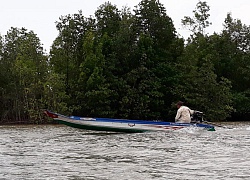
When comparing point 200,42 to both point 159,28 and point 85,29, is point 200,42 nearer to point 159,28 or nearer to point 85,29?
point 159,28

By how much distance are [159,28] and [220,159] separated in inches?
1781

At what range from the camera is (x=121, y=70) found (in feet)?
170

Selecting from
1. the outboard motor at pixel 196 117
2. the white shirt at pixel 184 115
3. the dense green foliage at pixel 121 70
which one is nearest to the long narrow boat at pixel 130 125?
the outboard motor at pixel 196 117

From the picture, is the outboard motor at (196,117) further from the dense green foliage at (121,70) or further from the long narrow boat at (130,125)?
the dense green foliage at (121,70)

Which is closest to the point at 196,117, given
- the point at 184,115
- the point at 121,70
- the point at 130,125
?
the point at 184,115

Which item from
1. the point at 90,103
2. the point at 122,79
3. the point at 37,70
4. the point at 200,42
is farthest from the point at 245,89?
the point at 37,70

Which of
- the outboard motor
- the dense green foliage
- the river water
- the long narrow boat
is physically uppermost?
the dense green foliage

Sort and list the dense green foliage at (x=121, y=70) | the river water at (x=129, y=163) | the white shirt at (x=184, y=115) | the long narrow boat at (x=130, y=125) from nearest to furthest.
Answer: the river water at (x=129, y=163) → the long narrow boat at (x=130, y=125) → the white shirt at (x=184, y=115) → the dense green foliage at (x=121, y=70)

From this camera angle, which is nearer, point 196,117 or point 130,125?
point 130,125

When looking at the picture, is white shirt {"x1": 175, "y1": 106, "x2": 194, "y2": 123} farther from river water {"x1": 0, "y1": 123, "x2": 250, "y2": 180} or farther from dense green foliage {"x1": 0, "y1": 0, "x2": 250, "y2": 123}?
dense green foliage {"x1": 0, "y1": 0, "x2": 250, "y2": 123}

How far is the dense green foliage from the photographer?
4953 centimetres

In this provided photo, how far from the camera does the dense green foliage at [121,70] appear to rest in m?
49.5

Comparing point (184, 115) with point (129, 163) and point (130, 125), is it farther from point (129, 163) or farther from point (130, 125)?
point (129, 163)

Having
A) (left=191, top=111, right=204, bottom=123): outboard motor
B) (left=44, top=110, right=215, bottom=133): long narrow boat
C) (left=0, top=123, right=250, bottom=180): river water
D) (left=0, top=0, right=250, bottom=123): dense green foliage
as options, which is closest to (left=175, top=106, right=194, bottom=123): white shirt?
(left=191, top=111, right=204, bottom=123): outboard motor
